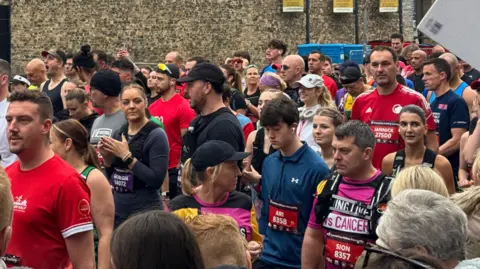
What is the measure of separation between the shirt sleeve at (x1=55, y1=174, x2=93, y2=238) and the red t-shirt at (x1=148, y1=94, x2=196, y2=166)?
16.3 feet

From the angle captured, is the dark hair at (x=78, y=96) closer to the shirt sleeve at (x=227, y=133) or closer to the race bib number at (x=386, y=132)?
the shirt sleeve at (x=227, y=133)

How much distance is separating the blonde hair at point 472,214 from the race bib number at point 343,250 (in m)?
1.13

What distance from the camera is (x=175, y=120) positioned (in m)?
10.2

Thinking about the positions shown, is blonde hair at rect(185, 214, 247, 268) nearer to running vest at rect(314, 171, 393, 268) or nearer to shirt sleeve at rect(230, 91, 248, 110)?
running vest at rect(314, 171, 393, 268)

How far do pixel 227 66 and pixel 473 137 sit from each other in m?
5.92

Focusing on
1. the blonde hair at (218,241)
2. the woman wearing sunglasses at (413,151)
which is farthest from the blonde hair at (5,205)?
the woman wearing sunglasses at (413,151)

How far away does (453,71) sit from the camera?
10.4m

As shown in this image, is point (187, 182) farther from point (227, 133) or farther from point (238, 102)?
point (238, 102)

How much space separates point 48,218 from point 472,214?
2.17 metres

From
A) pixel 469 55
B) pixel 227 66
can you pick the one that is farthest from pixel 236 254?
pixel 227 66

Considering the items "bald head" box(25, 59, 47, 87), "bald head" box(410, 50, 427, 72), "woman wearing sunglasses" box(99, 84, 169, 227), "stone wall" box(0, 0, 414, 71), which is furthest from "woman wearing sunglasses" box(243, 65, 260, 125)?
"stone wall" box(0, 0, 414, 71)

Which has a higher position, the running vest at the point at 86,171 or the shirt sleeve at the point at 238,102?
the running vest at the point at 86,171

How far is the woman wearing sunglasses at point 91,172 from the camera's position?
5719mm

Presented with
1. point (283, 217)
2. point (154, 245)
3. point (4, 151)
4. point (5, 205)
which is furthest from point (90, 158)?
point (154, 245)
